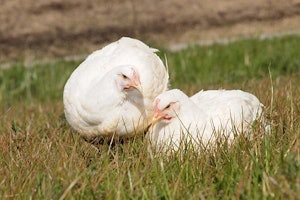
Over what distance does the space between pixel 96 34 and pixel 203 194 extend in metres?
8.94

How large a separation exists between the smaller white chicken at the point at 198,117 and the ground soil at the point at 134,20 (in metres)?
7.23

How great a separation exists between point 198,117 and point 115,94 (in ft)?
1.60

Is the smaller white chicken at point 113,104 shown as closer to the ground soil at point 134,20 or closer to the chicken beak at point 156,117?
the chicken beak at point 156,117

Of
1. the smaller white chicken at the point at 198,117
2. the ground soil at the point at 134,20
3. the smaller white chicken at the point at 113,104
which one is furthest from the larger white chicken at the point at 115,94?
the ground soil at the point at 134,20

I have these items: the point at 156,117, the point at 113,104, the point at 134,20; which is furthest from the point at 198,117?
the point at 134,20

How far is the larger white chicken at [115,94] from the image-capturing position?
416cm

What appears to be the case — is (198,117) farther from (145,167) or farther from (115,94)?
(145,167)

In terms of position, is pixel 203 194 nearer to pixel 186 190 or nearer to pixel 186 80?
pixel 186 190

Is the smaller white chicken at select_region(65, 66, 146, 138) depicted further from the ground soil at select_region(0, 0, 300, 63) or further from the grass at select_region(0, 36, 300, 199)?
the ground soil at select_region(0, 0, 300, 63)

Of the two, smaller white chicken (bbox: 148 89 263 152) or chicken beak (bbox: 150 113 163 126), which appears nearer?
smaller white chicken (bbox: 148 89 263 152)

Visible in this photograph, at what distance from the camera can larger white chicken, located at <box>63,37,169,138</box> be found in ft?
13.7

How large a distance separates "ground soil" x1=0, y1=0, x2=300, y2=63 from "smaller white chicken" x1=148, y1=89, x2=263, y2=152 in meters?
7.23

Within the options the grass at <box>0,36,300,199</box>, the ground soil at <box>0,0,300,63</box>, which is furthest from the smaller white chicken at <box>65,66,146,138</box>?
the ground soil at <box>0,0,300,63</box>

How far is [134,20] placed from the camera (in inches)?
476
